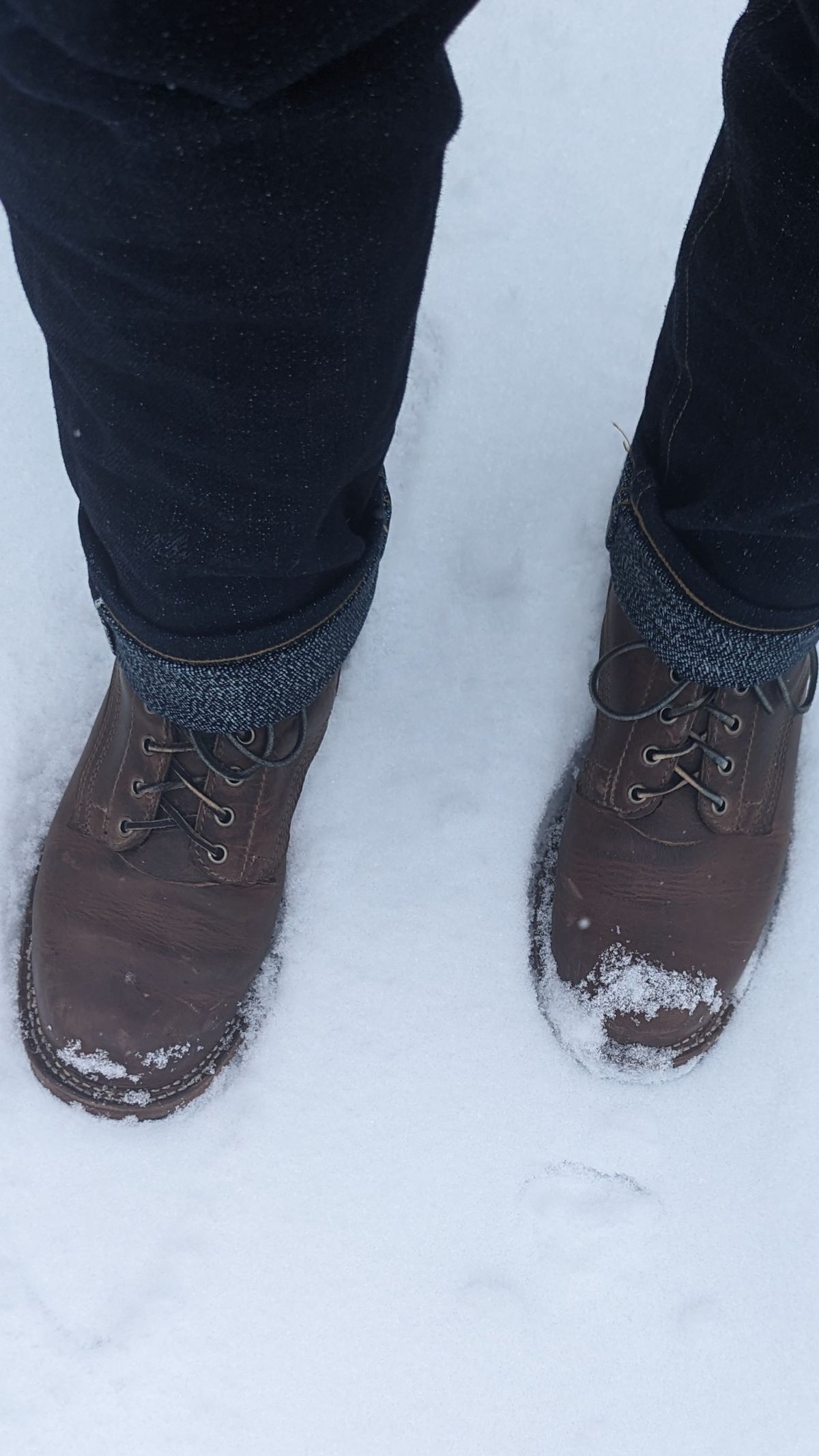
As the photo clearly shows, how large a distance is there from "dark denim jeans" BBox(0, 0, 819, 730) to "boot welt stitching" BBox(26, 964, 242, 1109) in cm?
33

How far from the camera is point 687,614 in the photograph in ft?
2.57

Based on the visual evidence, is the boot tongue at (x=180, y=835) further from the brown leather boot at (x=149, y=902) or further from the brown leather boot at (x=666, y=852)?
the brown leather boot at (x=666, y=852)

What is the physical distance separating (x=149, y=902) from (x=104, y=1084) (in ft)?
0.54

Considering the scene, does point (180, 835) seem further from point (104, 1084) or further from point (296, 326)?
point (296, 326)

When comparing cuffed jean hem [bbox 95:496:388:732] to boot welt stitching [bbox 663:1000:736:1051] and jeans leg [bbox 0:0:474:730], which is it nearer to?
jeans leg [bbox 0:0:474:730]

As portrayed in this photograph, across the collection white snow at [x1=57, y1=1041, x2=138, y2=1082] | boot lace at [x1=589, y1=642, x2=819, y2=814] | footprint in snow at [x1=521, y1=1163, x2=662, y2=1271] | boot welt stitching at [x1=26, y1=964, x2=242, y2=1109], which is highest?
boot lace at [x1=589, y1=642, x2=819, y2=814]

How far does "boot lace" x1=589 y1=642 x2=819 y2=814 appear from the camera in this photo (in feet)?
2.92

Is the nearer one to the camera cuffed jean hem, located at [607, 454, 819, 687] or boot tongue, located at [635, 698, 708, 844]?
cuffed jean hem, located at [607, 454, 819, 687]

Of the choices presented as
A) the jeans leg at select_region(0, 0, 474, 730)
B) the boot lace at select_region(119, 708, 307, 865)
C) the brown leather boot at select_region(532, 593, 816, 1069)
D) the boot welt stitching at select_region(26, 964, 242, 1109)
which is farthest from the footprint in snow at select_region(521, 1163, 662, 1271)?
the jeans leg at select_region(0, 0, 474, 730)

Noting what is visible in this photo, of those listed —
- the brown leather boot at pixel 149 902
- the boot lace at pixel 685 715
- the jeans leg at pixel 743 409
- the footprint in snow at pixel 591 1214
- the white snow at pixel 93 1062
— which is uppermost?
the jeans leg at pixel 743 409

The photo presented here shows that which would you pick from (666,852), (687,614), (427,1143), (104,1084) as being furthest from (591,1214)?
(687,614)

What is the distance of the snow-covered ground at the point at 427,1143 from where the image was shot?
3.13 feet

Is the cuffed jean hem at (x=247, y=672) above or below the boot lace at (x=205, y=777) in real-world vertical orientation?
above

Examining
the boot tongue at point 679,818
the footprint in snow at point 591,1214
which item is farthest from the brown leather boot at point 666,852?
the footprint in snow at point 591,1214
